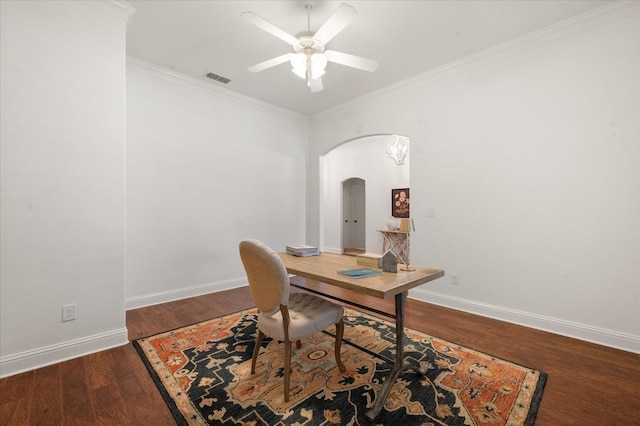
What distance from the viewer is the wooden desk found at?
1616 millimetres

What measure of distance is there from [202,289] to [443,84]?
14.0 feet

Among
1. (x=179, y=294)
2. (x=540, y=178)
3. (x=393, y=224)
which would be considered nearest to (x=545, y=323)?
(x=540, y=178)

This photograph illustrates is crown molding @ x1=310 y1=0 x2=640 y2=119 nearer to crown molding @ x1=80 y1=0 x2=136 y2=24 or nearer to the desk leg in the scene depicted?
the desk leg

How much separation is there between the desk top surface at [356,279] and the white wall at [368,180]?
4684mm

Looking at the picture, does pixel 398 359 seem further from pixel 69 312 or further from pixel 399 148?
pixel 399 148

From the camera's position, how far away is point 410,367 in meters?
1.98

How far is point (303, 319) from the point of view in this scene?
1.89 metres

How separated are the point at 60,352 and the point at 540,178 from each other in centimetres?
461

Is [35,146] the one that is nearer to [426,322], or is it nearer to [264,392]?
[264,392]

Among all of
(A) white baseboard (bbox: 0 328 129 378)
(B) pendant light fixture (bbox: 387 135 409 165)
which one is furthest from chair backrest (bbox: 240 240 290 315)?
(B) pendant light fixture (bbox: 387 135 409 165)

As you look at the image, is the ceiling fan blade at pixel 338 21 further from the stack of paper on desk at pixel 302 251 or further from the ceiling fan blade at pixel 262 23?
the stack of paper on desk at pixel 302 251

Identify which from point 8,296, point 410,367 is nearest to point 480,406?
point 410,367

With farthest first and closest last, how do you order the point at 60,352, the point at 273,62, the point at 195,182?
the point at 195,182 → the point at 273,62 → the point at 60,352

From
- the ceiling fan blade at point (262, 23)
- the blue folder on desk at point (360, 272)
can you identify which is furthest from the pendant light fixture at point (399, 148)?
the blue folder on desk at point (360, 272)
